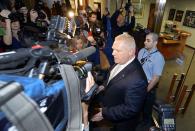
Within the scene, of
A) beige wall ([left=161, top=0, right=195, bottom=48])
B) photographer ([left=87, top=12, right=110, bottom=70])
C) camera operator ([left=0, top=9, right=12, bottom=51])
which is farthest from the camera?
beige wall ([left=161, top=0, right=195, bottom=48])

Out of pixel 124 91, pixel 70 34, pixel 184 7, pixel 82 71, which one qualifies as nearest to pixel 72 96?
pixel 82 71

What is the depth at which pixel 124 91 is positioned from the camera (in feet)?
5.62

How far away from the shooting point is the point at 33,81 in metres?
0.46

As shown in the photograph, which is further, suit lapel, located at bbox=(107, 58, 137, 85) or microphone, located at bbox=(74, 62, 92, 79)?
suit lapel, located at bbox=(107, 58, 137, 85)

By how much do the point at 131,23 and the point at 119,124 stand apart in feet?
10.2

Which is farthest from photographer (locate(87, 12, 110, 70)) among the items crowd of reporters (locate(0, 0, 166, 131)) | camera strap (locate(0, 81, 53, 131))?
camera strap (locate(0, 81, 53, 131))

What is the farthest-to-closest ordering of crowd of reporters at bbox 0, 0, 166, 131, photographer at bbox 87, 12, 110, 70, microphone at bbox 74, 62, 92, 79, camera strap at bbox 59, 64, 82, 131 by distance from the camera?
1. photographer at bbox 87, 12, 110, 70
2. crowd of reporters at bbox 0, 0, 166, 131
3. microphone at bbox 74, 62, 92, 79
4. camera strap at bbox 59, 64, 82, 131

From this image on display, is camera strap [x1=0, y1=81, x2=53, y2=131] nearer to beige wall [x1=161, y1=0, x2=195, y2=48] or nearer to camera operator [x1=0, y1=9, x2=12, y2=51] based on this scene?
camera operator [x1=0, y1=9, x2=12, y2=51]

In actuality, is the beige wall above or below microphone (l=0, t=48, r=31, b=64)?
below

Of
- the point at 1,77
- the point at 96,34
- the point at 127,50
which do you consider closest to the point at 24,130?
the point at 1,77

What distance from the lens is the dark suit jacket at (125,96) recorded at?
167cm

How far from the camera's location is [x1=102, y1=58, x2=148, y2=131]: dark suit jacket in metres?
1.67

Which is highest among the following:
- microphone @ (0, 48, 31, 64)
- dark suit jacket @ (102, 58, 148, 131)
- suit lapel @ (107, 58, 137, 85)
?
microphone @ (0, 48, 31, 64)

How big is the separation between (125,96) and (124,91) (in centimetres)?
5
